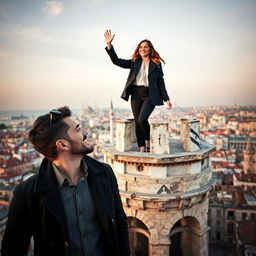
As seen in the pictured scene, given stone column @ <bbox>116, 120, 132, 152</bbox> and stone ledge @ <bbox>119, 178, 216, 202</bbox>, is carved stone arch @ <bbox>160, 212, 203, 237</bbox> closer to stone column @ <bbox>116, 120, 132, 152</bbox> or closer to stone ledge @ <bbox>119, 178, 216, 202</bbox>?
stone ledge @ <bbox>119, 178, 216, 202</bbox>

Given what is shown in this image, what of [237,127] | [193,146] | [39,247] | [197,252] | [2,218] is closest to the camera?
[39,247]

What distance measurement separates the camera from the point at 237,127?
61250 mm

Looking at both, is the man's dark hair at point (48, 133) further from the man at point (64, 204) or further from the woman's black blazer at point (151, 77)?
the woman's black blazer at point (151, 77)

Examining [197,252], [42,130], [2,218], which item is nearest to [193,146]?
[197,252]

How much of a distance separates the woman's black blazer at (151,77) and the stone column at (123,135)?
425 millimetres

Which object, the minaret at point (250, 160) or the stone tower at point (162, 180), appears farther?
the minaret at point (250, 160)

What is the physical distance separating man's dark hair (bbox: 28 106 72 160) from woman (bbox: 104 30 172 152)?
1993 mm

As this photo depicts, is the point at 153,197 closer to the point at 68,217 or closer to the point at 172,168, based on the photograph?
the point at 172,168

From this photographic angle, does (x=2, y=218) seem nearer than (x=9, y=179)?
Yes

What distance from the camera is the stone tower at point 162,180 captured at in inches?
138

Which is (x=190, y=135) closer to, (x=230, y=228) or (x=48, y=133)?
(x=48, y=133)

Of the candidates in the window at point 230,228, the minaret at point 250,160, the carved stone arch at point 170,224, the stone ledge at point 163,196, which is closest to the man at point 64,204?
the stone ledge at point 163,196

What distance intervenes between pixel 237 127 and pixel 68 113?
65.2 m

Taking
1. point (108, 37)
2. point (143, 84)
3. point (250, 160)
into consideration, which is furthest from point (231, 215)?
point (108, 37)
